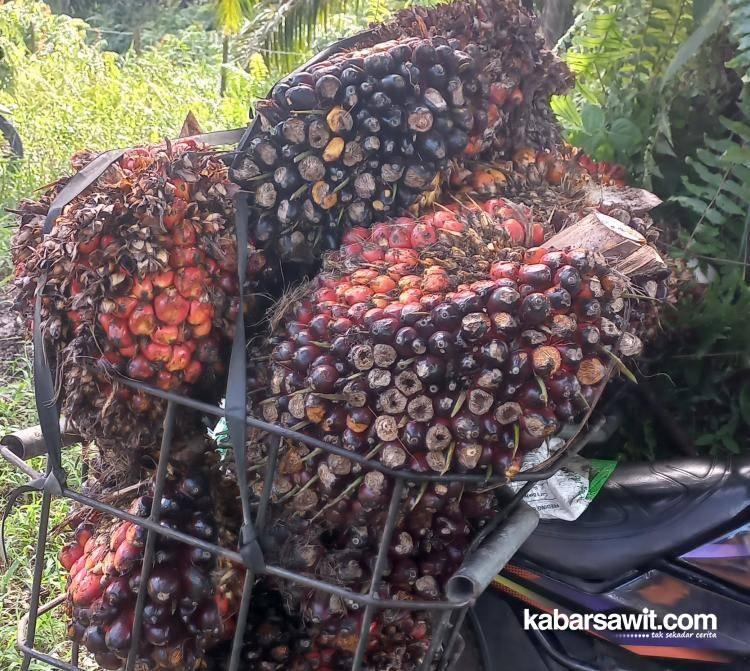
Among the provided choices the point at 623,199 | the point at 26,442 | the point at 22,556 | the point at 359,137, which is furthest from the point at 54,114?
the point at 623,199

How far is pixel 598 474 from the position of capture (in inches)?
53.1

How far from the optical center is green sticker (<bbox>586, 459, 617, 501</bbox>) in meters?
1.32

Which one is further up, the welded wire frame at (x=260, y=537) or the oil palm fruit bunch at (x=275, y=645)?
the welded wire frame at (x=260, y=537)

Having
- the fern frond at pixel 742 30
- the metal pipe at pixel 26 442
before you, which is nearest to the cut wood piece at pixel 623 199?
the fern frond at pixel 742 30

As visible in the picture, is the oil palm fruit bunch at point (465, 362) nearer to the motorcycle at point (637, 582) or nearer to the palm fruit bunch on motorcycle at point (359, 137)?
the palm fruit bunch on motorcycle at point (359, 137)

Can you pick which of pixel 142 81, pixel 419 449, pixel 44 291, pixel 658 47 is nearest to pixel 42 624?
pixel 44 291

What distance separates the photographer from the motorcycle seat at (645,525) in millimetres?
1266

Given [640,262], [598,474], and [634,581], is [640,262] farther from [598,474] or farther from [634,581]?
[634,581]

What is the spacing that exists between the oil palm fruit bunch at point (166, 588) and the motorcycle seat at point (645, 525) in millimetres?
533

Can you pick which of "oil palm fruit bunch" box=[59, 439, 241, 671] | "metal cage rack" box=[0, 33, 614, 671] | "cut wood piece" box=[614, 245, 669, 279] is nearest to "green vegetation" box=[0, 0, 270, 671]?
"oil palm fruit bunch" box=[59, 439, 241, 671]

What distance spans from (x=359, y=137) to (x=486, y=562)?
2.14 ft

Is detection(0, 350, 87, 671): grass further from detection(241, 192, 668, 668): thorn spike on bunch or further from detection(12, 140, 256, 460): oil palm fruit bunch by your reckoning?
detection(241, 192, 668, 668): thorn spike on bunch

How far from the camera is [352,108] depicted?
1.14m

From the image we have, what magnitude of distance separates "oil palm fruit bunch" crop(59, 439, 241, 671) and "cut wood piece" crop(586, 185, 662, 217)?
82 cm
